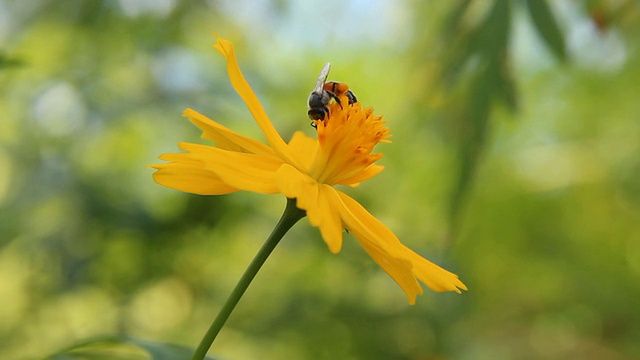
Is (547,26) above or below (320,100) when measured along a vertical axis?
above

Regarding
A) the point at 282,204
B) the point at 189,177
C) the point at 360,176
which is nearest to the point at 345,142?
the point at 360,176

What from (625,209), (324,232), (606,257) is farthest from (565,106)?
(324,232)

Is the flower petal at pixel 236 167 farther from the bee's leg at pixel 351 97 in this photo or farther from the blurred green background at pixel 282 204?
the blurred green background at pixel 282 204

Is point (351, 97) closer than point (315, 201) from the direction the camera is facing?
No

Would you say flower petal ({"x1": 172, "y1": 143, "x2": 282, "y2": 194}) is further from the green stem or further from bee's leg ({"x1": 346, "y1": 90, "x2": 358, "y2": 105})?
bee's leg ({"x1": 346, "y1": 90, "x2": 358, "y2": 105})

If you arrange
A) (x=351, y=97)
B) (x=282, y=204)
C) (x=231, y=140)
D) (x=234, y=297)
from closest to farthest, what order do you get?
(x=234, y=297) < (x=231, y=140) < (x=351, y=97) < (x=282, y=204)

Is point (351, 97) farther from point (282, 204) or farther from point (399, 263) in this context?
point (282, 204)

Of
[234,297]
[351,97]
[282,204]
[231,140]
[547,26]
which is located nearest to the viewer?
[234,297]

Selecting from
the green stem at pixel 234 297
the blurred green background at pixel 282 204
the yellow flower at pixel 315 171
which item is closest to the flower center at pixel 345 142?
the yellow flower at pixel 315 171
